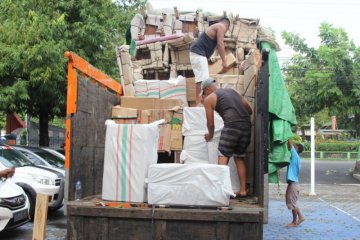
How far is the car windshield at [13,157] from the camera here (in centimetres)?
981

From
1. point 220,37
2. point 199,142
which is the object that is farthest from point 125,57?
point 199,142

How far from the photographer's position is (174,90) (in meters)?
5.89

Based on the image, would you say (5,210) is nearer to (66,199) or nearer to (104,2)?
(66,199)

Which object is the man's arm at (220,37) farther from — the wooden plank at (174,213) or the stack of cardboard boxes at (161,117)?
the wooden plank at (174,213)

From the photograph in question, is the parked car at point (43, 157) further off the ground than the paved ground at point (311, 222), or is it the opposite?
the parked car at point (43, 157)

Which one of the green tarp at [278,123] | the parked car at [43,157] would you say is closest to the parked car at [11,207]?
the parked car at [43,157]

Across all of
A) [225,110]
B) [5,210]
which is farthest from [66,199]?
[5,210]

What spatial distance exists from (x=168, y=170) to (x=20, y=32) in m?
10.9

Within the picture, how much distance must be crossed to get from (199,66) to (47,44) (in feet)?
26.8

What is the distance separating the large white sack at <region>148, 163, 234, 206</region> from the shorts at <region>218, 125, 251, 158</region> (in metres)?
0.80

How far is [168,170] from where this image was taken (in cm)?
387

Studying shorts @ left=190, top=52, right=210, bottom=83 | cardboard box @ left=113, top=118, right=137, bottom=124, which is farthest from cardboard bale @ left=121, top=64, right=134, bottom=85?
cardboard box @ left=113, top=118, right=137, bottom=124

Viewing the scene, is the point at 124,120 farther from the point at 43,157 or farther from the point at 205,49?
the point at 43,157

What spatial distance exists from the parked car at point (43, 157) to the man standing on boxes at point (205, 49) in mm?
5442
